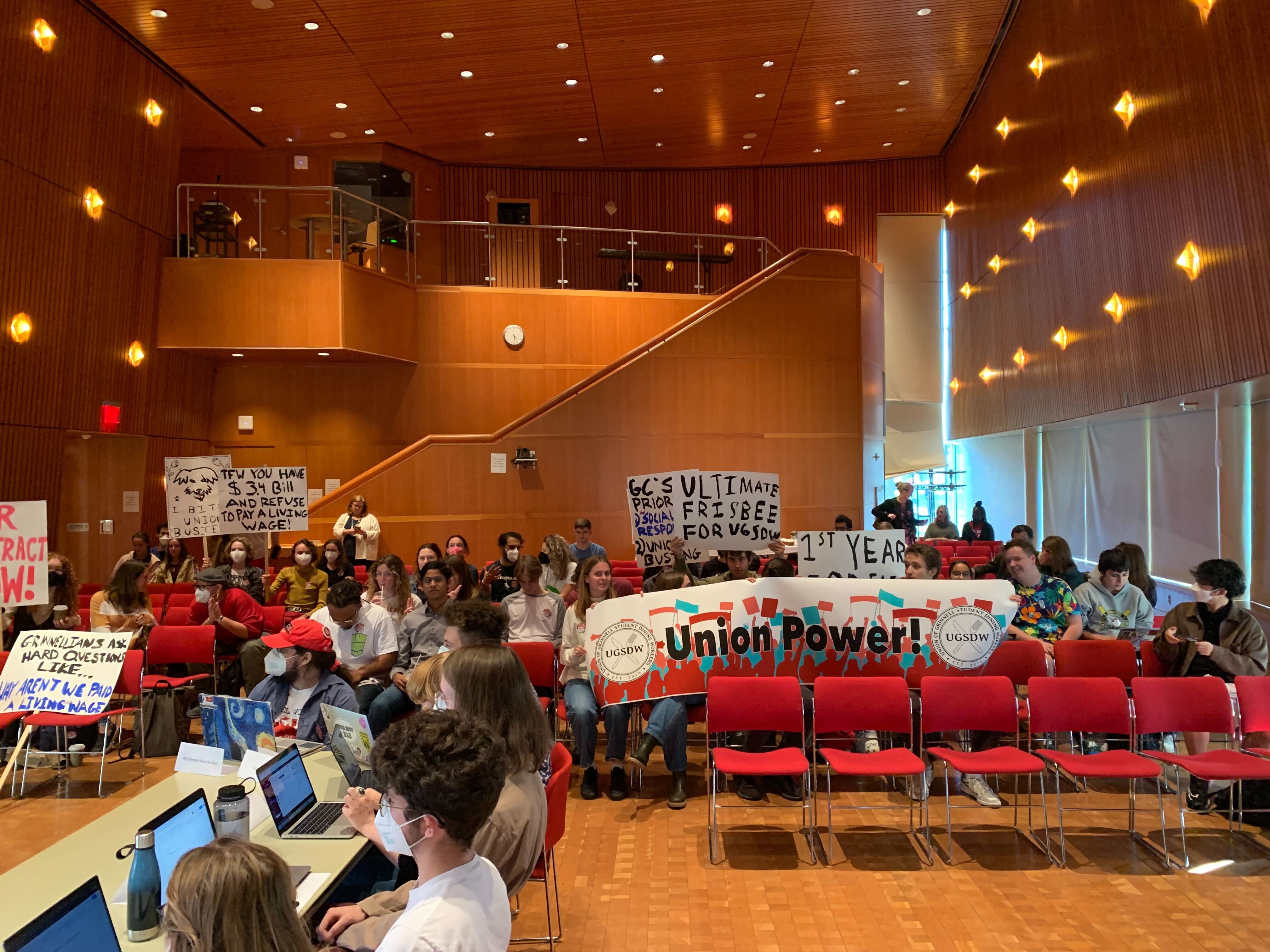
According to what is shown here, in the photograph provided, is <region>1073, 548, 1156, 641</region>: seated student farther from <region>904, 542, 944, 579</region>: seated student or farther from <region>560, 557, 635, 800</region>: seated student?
<region>560, 557, 635, 800</region>: seated student

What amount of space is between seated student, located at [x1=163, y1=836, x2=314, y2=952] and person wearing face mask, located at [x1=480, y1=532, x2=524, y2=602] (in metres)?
6.90

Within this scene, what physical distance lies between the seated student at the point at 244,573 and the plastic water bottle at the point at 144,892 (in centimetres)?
639

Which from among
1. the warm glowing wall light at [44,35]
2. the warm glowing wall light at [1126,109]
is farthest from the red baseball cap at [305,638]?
the warm glowing wall light at [44,35]

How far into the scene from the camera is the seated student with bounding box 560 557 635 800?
240 inches

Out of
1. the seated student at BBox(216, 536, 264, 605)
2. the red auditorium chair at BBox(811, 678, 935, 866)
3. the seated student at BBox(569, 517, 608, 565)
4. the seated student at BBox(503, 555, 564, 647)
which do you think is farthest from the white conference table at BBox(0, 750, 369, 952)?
the seated student at BBox(569, 517, 608, 565)

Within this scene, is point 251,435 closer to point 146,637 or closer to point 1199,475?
point 146,637

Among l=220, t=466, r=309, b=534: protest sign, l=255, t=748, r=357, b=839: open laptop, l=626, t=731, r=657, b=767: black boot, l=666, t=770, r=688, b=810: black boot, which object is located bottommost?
l=666, t=770, r=688, b=810: black boot

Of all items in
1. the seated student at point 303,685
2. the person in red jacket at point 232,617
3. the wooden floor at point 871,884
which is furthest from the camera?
the person in red jacket at point 232,617

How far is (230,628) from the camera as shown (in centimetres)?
764

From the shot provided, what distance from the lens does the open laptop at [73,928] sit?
6.05 ft

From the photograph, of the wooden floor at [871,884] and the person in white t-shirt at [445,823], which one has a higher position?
the person in white t-shirt at [445,823]

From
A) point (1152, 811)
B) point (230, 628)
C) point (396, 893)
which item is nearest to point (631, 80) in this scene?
point (230, 628)

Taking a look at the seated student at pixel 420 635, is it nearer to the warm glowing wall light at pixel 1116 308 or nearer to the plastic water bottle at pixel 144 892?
the plastic water bottle at pixel 144 892

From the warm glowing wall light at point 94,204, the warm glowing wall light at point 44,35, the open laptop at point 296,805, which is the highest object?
the warm glowing wall light at point 44,35
